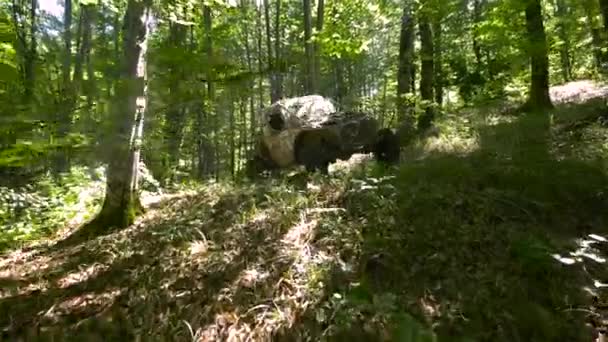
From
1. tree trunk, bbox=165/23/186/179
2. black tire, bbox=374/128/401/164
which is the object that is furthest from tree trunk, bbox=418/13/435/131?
tree trunk, bbox=165/23/186/179

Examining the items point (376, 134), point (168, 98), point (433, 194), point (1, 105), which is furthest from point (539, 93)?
point (1, 105)

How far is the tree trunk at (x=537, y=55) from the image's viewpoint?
27.3 feet

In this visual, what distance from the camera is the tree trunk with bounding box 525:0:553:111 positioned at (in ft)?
27.3

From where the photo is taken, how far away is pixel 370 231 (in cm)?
473

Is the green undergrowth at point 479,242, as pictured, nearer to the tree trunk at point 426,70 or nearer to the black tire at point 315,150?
the black tire at point 315,150

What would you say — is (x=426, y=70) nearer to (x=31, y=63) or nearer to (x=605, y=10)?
(x=605, y=10)

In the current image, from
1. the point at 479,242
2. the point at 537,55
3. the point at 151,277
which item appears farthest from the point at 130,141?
the point at 537,55

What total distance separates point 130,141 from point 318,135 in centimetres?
274

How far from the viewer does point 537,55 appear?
8.48 metres

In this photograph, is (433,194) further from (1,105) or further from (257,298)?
(1,105)

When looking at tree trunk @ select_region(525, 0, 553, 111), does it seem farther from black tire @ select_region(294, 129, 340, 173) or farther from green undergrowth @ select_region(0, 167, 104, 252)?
green undergrowth @ select_region(0, 167, 104, 252)

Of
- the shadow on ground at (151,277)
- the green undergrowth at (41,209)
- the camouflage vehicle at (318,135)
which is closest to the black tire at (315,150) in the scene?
the camouflage vehicle at (318,135)

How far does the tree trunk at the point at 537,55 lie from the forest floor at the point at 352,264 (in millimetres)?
2661

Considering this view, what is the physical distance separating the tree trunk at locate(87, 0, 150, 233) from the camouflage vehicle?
208cm
